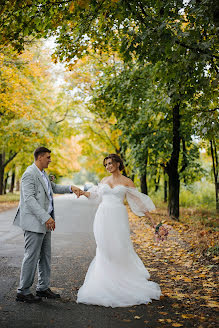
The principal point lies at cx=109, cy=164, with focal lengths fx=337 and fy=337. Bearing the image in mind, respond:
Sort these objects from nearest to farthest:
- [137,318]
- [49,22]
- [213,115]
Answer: [137,318] → [49,22] → [213,115]

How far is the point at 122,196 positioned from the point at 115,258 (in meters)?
1.02

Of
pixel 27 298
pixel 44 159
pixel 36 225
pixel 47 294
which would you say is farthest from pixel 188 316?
pixel 44 159

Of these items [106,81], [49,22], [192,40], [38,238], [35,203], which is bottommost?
[38,238]

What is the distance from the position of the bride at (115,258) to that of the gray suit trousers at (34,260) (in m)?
0.62

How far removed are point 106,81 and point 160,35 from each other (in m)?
8.75

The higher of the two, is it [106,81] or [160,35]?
[106,81]

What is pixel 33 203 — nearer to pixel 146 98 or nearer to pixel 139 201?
pixel 139 201

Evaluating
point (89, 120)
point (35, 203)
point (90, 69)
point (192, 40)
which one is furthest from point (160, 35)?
point (89, 120)

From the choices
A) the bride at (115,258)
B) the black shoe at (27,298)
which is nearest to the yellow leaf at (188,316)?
the bride at (115,258)

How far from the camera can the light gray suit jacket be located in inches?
194

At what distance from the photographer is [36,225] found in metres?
4.96

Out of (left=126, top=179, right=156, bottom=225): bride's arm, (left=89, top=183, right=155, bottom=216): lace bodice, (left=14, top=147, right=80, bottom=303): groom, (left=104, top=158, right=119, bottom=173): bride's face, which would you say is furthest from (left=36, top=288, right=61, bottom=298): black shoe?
(left=104, top=158, right=119, bottom=173): bride's face

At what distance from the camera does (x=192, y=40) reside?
6133 mm

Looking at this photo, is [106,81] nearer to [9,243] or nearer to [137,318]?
[9,243]
